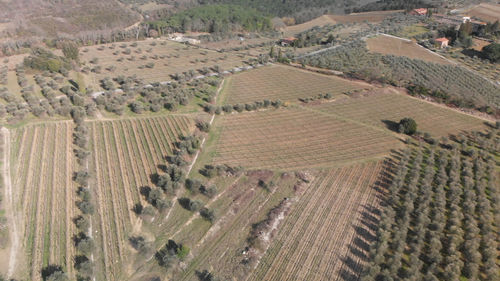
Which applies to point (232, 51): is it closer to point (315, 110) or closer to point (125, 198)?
point (315, 110)

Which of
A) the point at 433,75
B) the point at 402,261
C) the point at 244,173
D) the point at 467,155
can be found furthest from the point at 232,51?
the point at 402,261

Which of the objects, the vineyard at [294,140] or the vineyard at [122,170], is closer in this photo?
the vineyard at [122,170]

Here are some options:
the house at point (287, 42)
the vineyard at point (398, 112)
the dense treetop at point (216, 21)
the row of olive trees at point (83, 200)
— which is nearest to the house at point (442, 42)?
the vineyard at point (398, 112)

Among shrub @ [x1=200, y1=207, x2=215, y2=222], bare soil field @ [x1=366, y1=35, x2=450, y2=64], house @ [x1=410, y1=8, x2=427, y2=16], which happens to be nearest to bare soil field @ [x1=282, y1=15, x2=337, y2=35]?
house @ [x1=410, y1=8, x2=427, y2=16]

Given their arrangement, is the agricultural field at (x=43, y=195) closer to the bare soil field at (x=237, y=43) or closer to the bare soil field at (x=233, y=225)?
the bare soil field at (x=233, y=225)

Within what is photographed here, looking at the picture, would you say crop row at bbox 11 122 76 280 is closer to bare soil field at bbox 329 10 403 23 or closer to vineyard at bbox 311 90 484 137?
vineyard at bbox 311 90 484 137

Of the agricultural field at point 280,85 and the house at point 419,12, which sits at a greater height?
the house at point 419,12
